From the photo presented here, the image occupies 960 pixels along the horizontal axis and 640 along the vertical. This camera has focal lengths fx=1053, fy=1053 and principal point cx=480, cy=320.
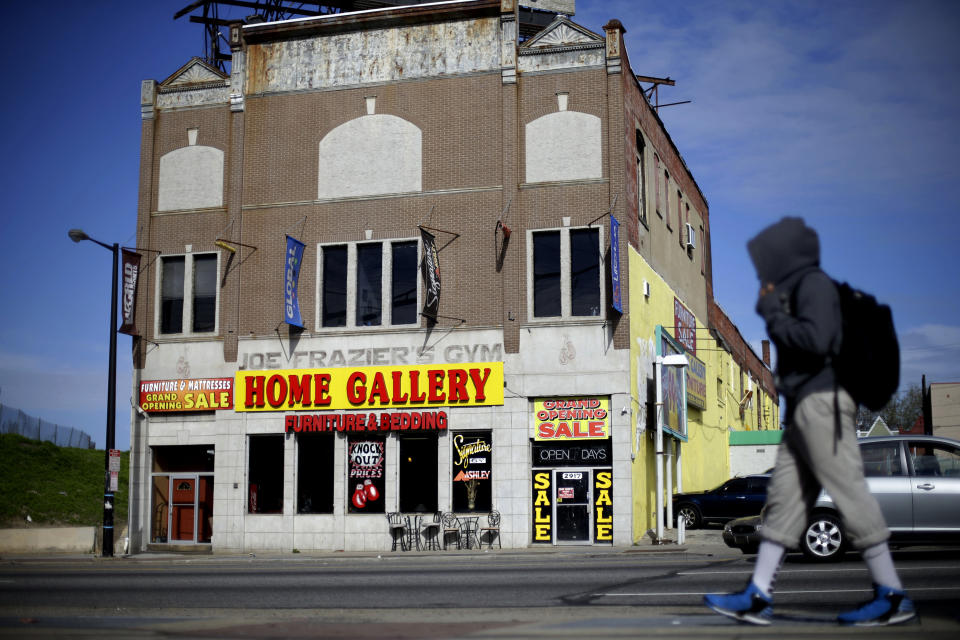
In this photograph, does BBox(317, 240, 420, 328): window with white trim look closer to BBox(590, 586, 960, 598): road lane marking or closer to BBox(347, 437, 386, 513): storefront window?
BBox(347, 437, 386, 513): storefront window

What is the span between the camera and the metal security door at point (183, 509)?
30.4 m

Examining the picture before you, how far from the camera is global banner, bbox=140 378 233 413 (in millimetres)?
29984

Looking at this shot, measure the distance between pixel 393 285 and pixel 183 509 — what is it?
903 centimetres

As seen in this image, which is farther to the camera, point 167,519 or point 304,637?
point 167,519

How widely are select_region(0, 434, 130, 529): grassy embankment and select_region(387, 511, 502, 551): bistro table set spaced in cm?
1559

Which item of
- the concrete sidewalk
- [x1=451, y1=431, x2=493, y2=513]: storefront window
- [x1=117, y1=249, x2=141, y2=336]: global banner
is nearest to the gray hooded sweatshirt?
the concrete sidewalk

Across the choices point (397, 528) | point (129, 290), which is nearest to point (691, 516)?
point (397, 528)

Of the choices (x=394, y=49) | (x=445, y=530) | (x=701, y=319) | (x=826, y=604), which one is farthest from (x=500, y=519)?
(x=826, y=604)

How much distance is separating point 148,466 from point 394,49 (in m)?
14.1

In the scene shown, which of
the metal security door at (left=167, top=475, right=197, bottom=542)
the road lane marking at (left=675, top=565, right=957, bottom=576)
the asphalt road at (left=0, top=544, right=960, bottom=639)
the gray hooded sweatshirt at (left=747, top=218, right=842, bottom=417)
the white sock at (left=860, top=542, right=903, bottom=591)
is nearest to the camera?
the gray hooded sweatshirt at (left=747, top=218, right=842, bottom=417)

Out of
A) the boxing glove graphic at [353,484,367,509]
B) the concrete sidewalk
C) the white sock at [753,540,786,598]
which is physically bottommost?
the concrete sidewalk

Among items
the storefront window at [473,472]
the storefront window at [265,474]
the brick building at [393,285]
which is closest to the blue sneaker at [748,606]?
the brick building at [393,285]

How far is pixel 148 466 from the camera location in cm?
3075

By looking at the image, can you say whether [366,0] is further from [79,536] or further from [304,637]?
[304,637]
